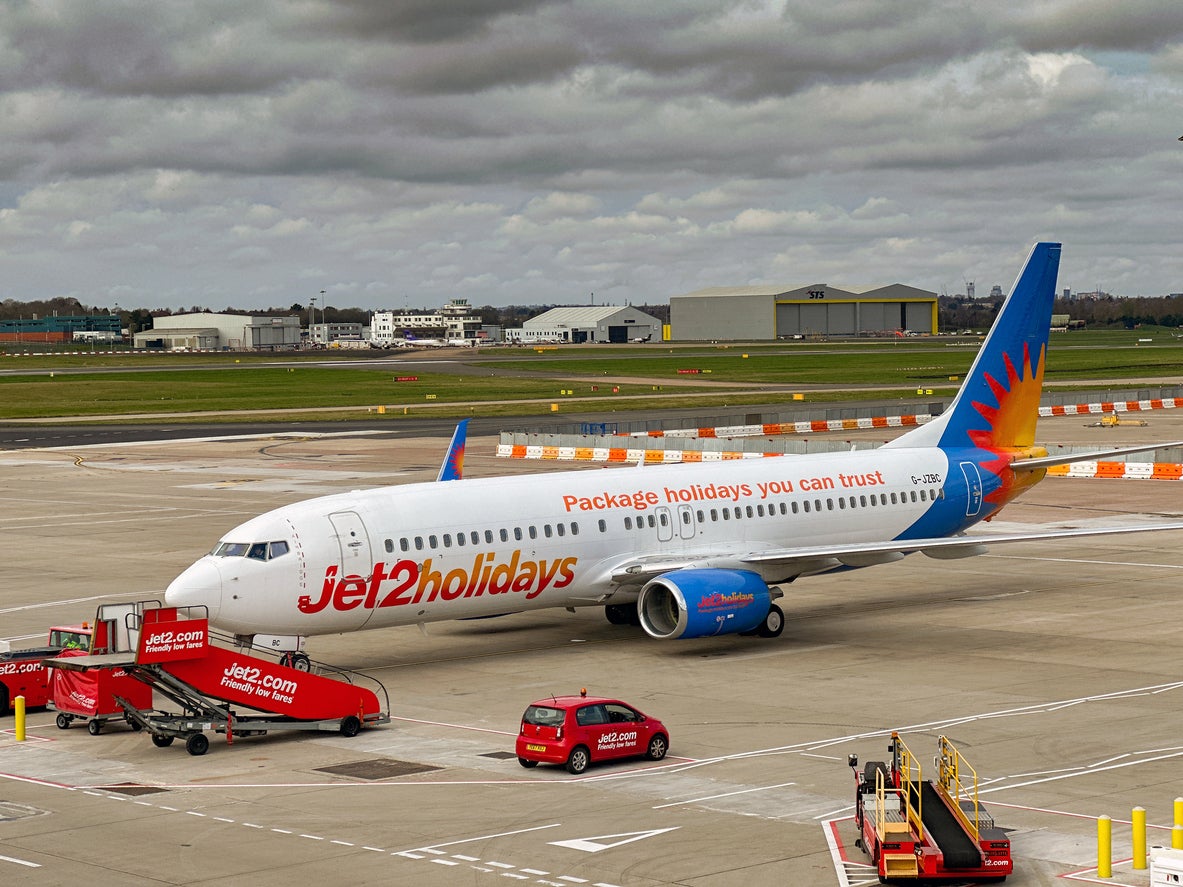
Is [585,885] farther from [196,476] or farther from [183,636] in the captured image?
[196,476]

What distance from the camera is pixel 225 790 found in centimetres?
2670

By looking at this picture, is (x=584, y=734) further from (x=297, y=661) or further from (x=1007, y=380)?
(x=1007, y=380)

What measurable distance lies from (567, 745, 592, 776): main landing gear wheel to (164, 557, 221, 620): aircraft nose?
9.81 metres

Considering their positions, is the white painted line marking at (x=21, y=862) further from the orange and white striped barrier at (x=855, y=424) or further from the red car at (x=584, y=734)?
the orange and white striped barrier at (x=855, y=424)

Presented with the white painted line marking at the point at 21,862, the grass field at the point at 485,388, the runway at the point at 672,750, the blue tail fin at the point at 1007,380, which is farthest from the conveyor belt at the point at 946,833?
the grass field at the point at 485,388

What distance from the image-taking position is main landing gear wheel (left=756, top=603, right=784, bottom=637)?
40312 millimetres

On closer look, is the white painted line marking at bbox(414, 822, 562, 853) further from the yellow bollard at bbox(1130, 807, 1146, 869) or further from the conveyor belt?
the yellow bollard at bbox(1130, 807, 1146, 869)

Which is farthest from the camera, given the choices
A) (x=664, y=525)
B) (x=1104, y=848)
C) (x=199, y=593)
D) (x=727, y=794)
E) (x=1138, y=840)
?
(x=664, y=525)

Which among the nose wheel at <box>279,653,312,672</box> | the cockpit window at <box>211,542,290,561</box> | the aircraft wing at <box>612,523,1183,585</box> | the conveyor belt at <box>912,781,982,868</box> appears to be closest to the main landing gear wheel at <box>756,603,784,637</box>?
the aircraft wing at <box>612,523,1183,585</box>

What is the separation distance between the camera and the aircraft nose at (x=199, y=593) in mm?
33438

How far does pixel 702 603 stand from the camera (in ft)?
123

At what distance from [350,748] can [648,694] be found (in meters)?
7.07

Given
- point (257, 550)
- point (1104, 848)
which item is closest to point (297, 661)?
point (257, 550)

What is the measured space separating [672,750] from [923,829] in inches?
317
